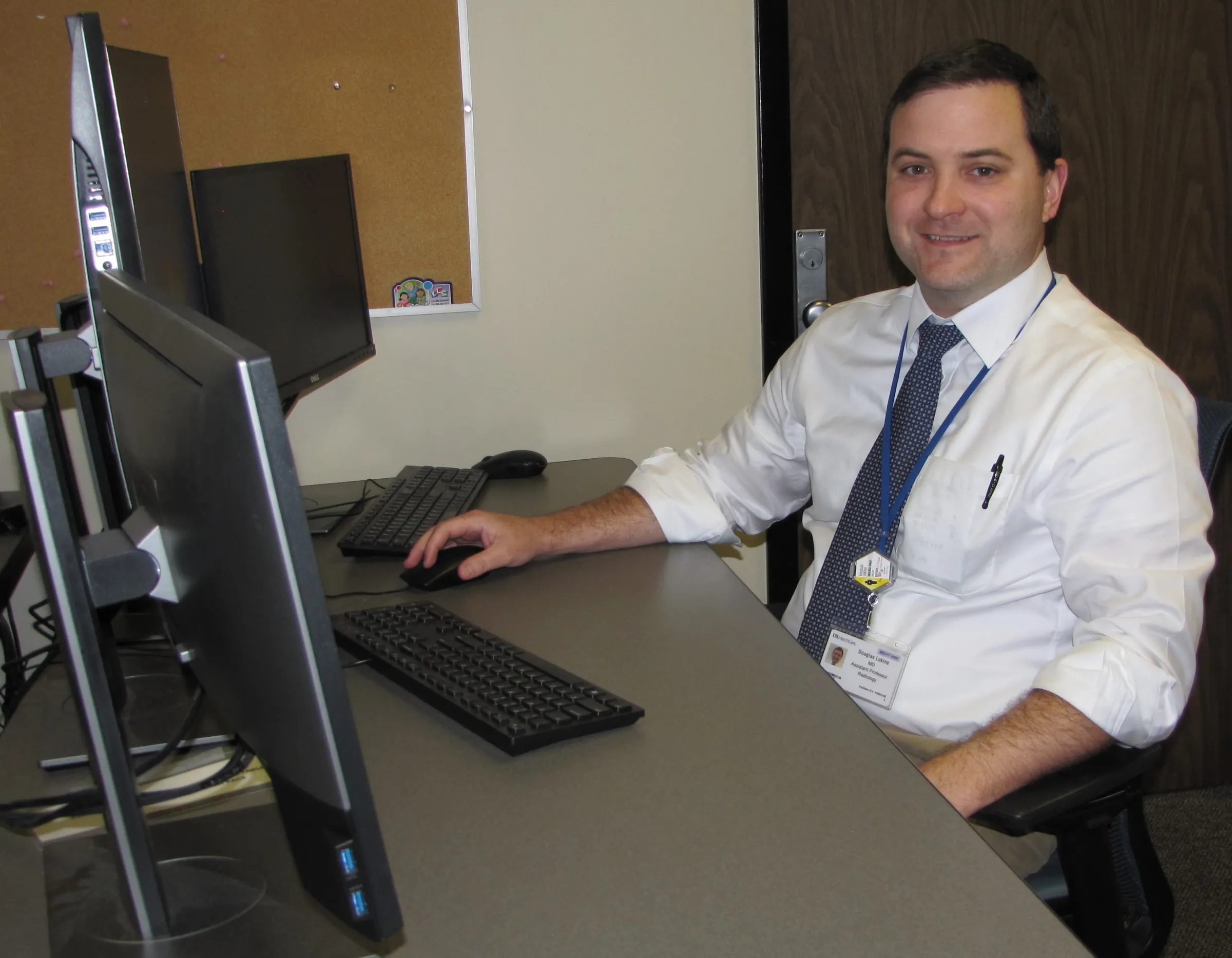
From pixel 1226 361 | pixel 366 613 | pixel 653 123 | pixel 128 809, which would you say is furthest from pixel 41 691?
pixel 1226 361

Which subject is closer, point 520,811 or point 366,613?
point 520,811

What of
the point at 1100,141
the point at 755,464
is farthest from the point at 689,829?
the point at 1100,141

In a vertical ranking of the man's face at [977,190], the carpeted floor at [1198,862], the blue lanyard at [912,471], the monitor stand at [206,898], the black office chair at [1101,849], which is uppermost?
the man's face at [977,190]

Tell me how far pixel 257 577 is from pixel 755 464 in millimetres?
1354

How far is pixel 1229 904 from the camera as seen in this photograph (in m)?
2.09

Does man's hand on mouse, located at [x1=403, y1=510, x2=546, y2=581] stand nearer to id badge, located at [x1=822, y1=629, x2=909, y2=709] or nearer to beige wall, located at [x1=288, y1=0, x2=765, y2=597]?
id badge, located at [x1=822, y1=629, x2=909, y2=709]

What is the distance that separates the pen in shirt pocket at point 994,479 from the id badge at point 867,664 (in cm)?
22

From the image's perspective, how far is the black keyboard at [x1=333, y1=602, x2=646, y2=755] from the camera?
1.08 meters

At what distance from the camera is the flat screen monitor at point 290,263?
159 cm

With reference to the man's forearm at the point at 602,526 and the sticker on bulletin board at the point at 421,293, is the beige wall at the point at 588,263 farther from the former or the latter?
the man's forearm at the point at 602,526

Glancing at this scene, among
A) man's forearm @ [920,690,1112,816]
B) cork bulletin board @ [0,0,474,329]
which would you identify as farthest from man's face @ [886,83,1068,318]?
cork bulletin board @ [0,0,474,329]

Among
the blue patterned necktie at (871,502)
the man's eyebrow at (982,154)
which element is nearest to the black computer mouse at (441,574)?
the blue patterned necktie at (871,502)

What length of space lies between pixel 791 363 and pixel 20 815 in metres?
1.30

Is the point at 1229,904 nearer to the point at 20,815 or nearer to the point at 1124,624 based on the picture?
the point at 1124,624
